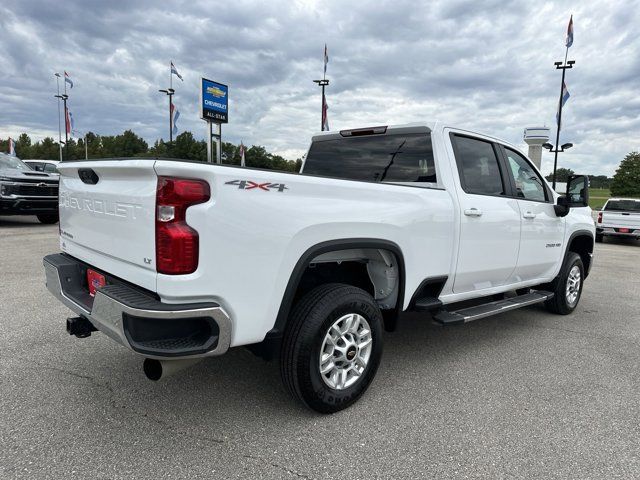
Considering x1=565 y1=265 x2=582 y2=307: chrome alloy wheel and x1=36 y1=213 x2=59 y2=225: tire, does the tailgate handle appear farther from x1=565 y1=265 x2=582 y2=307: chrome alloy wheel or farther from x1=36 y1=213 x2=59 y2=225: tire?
x1=36 y1=213 x2=59 y2=225: tire

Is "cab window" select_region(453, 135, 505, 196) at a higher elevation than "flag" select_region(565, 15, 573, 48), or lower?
lower

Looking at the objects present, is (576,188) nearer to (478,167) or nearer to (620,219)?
(478,167)

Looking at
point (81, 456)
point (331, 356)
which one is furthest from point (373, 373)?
point (81, 456)

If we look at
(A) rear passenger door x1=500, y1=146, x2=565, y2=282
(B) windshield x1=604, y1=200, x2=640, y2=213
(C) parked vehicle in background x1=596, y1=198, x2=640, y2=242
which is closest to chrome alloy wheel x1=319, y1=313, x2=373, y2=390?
(A) rear passenger door x1=500, y1=146, x2=565, y2=282

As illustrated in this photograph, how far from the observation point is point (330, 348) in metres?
2.87

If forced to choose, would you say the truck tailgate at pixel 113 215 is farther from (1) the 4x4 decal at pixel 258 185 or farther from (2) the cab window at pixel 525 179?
(2) the cab window at pixel 525 179

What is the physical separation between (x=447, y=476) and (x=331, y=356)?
0.92 metres

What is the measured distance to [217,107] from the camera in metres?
18.3

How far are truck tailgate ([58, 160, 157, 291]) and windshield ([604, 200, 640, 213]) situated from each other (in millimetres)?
16271

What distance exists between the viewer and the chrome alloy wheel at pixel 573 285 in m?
5.43

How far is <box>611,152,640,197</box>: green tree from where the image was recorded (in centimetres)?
5178

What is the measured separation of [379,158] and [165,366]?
252 centimetres

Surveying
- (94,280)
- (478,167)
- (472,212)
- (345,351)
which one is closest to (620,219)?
(478,167)

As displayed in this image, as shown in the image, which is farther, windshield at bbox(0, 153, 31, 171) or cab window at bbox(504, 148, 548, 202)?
windshield at bbox(0, 153, 31, 171)
